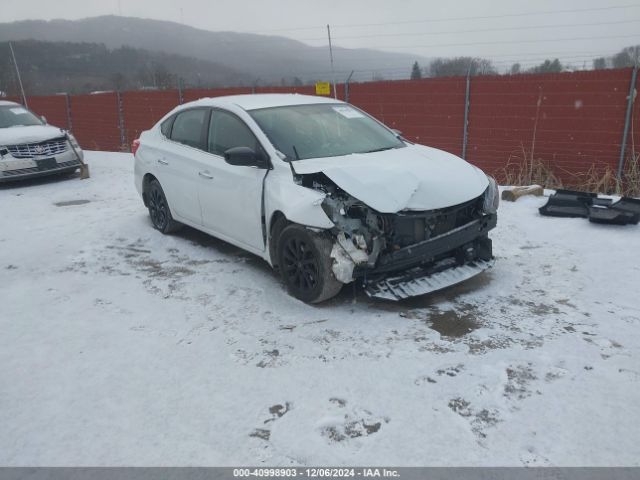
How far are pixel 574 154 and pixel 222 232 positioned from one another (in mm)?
6830

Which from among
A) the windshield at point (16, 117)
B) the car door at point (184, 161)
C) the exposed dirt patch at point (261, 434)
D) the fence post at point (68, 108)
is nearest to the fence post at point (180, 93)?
the windshield at point (16, 117)

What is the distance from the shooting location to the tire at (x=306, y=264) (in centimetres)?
391

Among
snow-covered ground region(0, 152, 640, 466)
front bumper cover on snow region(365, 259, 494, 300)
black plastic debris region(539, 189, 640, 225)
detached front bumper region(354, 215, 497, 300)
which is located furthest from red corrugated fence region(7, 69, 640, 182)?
front bumper cover on snow region(365, 259, 494, 300)

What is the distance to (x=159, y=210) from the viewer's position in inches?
250

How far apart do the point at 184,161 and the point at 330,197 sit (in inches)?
90.0

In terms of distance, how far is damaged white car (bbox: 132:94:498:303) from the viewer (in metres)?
3.83

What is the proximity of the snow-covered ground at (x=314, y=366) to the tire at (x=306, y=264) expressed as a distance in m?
0.15

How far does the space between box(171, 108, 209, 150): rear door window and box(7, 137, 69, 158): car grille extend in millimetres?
5545

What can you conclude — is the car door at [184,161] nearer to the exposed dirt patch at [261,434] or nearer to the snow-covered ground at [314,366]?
the snow-covered ground at [314,366]

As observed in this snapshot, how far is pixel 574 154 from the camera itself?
9008 millimetres

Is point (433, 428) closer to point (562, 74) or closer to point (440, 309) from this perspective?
→ point (440, 309)

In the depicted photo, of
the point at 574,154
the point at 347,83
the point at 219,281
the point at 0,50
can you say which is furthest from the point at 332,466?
the point at 0,50
